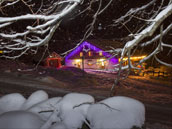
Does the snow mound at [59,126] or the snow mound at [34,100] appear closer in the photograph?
the snow mound at [59,126]

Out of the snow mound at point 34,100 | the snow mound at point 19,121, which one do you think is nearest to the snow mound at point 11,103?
the snow mound at point 34,100

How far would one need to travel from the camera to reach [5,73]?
17844 mm

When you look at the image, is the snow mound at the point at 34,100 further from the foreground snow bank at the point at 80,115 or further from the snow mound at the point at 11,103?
the foreground snow bank at the point at 80,115

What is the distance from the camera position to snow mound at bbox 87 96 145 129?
315cm

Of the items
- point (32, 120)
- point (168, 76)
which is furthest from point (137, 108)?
point (168, 76)

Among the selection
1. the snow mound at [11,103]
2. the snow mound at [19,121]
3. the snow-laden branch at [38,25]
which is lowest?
the snow mound at [11,103]

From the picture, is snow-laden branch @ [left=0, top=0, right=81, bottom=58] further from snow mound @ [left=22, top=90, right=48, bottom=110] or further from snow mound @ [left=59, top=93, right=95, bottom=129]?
snow mound @ [left=22, top=90, right=48, bottom=110]

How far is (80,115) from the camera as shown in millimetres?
3758

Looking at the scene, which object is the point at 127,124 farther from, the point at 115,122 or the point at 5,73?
the point at 5,73

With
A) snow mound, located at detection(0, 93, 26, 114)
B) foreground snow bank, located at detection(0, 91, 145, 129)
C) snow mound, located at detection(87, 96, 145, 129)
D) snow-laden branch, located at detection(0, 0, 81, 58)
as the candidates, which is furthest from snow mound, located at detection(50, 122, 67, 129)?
snow mound, located at detection(0, 93, 26, 114)

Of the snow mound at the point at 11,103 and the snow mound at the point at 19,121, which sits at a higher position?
the snow mound at the point at 19,121

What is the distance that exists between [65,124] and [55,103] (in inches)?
35.4

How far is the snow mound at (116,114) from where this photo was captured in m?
3.15

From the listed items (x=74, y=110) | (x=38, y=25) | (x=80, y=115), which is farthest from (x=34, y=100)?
(x=38, y=25)
